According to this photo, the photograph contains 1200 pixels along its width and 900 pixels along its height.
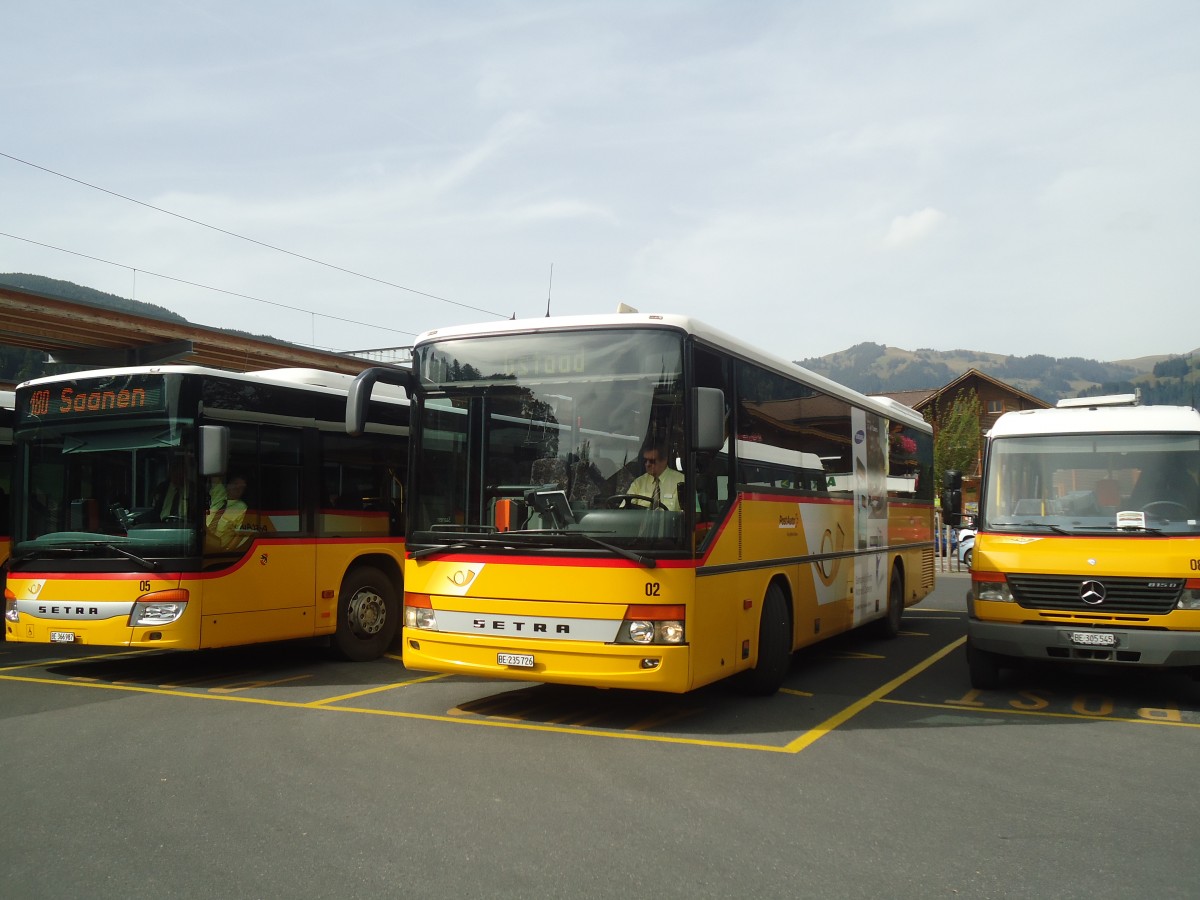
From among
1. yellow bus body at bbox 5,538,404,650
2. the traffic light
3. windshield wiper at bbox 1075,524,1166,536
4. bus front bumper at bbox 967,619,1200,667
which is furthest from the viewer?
the traffic light

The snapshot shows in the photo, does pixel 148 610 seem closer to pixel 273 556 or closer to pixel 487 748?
pixel 273 556

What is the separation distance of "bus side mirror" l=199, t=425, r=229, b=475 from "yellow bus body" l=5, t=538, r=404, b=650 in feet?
3.37

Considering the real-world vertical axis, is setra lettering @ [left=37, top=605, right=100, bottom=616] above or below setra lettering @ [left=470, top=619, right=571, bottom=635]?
below

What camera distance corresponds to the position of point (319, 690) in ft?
31.8

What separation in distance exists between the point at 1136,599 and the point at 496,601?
5.27 meters

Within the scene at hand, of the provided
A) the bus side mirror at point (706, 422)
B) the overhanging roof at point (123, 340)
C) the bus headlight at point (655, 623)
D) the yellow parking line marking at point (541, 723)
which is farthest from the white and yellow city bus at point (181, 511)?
the overhanging roof at point (123, 340)

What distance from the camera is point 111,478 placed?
9883mm

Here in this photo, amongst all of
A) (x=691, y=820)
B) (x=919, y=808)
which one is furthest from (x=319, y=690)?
(x=919, y=808)

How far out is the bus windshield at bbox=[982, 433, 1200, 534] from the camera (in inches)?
355

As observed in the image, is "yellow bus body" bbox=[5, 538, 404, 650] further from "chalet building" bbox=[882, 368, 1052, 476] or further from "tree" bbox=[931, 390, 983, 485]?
"chalet building" bbox=[882, 368, 1052, 476]

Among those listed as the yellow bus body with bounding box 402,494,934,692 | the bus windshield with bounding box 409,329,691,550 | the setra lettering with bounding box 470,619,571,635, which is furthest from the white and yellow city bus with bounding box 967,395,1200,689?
the setra lettering with bounding box 470,619,571,635

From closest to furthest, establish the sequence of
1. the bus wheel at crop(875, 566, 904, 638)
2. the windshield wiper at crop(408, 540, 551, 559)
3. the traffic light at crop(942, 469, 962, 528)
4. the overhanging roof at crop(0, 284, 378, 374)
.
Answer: the windshield wiper at crop(408, 540, 551, 559), the traffic light at crop(942, 469, 962, 528), the bus wheel at crop(875, 566, 904, 638), the overhanging roof at crop(0, 284, 378, 374)

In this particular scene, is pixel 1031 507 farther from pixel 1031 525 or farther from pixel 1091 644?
pixel 1091 644

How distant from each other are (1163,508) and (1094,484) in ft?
2.03
